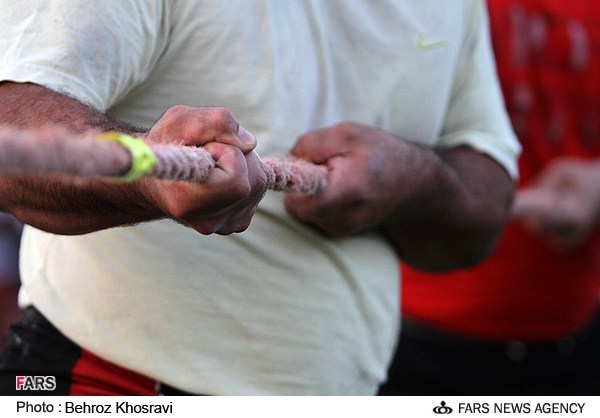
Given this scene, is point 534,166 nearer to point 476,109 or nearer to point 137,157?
point 476,109

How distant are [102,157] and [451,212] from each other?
2.74ft

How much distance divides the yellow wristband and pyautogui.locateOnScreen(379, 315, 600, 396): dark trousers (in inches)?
74.2

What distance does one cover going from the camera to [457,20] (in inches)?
60.8

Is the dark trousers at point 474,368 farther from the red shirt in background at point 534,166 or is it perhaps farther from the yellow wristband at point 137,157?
the yellow wristband at point 137,157

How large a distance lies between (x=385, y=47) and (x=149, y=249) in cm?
47

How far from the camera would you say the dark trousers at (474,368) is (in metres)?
2.59

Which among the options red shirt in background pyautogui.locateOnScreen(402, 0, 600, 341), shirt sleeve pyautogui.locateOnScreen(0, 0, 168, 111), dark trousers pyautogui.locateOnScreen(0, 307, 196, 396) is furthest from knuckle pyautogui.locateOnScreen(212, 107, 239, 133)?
red shirt in background pyautogui.locateOnScreen(402, 0, 600, 341)

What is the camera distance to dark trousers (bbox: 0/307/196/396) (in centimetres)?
129

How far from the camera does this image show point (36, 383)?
1317 mm

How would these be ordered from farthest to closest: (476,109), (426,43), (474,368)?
(474,368) < (476,109) < (426,43)

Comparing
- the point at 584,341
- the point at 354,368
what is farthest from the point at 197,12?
the point at 584,341
